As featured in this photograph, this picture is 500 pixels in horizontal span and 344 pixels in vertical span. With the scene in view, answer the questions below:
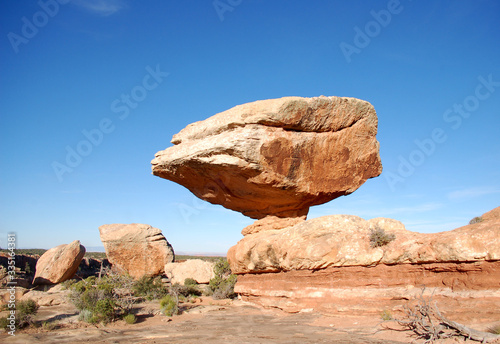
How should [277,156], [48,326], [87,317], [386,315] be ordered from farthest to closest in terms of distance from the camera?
[87,317], [277,156], [48,326], [386,315]

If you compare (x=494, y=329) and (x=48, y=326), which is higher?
(x=494, y=329)

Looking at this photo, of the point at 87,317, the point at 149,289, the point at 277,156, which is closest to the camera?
the point at 277,156

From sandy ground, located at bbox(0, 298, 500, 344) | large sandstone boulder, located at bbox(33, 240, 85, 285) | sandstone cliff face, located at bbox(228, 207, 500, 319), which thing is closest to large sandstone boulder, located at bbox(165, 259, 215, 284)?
large sandstone boulder, located at bbox(33, 240, 85, 285)

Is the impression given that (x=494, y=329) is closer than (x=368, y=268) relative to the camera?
Yes

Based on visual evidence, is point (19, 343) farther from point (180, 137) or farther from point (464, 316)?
point (464, 316)

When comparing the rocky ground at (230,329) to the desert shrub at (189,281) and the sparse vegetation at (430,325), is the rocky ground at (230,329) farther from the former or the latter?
the desert shrub at (189,281)

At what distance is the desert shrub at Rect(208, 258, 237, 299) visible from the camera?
1712 cm

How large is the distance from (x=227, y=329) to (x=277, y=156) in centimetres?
533

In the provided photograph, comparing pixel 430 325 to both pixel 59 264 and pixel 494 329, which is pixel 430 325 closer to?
pixel 494 329

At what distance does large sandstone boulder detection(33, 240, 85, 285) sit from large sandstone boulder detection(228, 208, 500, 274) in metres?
14.1

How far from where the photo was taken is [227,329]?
1030 cm

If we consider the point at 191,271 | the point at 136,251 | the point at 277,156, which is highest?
the point at 277,156

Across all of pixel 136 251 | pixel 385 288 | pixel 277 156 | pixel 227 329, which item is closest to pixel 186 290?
pixel 136 251

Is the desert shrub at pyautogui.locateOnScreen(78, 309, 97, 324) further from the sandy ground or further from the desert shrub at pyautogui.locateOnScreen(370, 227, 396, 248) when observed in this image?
the desert shrub at pyautogui.locateOnScreen(370, 227, 396, 248)
